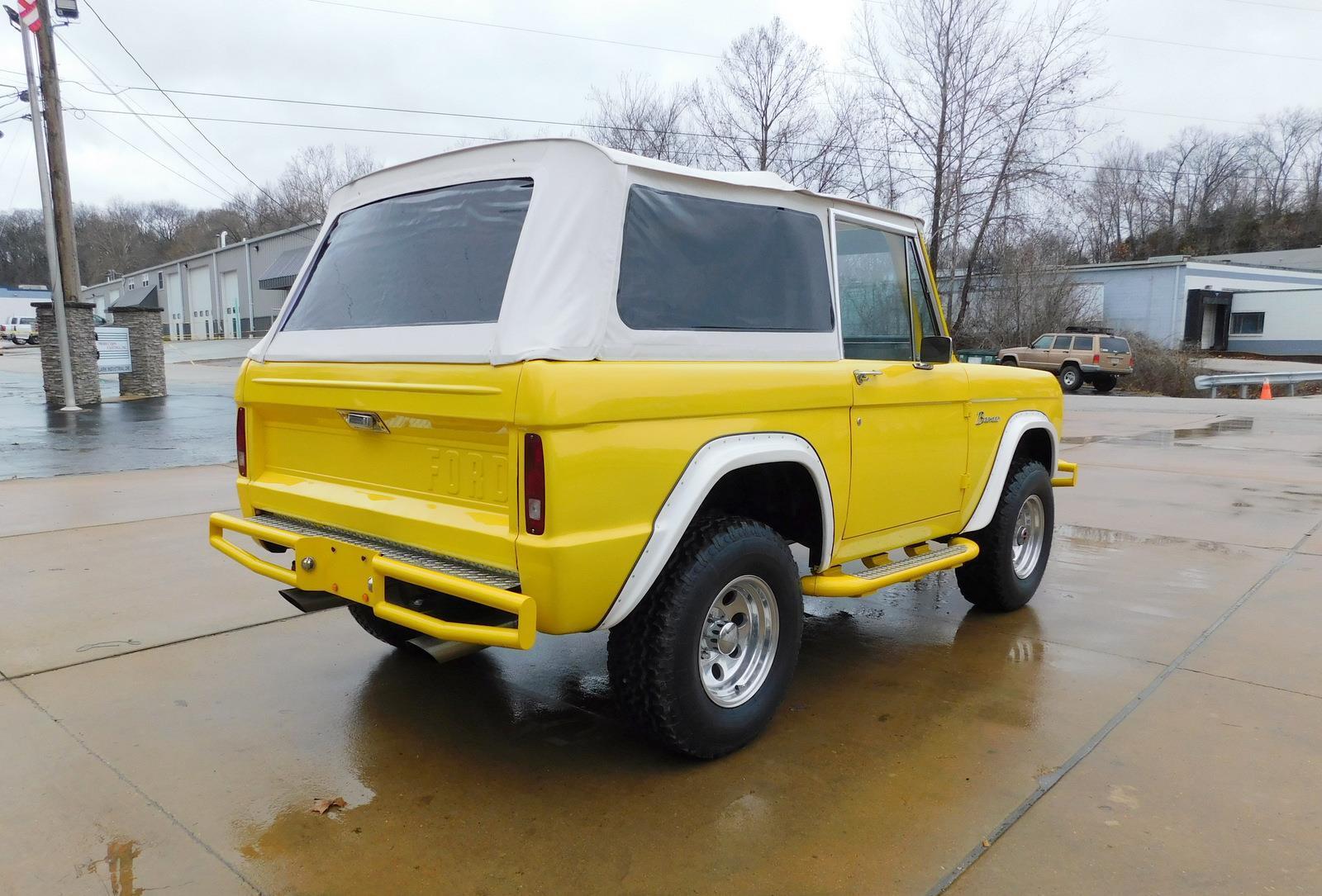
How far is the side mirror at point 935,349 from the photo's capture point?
14.0 ft

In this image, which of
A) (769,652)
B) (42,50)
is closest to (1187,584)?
(769,652)

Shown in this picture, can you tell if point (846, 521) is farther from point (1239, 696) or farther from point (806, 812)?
point (1239, 696)

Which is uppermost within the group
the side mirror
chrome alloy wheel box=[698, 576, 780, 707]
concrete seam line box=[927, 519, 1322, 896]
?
the side mirror

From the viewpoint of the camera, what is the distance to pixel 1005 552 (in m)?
5.07

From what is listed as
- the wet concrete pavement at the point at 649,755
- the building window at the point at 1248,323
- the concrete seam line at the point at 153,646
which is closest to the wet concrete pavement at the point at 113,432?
the wet concrete pavement at the point at 649,755

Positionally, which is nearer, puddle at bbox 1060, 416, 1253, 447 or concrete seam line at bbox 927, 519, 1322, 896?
concrete seam line at bbox 927, 519, 1322, 896

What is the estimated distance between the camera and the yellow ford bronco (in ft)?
9.52

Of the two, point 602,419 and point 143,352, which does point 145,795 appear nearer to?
point 602,419

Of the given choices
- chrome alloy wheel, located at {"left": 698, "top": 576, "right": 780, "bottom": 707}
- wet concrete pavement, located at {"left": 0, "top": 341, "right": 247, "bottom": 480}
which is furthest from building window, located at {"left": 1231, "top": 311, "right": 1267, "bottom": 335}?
chrome alloy wheel, located at {"left": 698, "top": 576, "right": 780, "bottom": 707}

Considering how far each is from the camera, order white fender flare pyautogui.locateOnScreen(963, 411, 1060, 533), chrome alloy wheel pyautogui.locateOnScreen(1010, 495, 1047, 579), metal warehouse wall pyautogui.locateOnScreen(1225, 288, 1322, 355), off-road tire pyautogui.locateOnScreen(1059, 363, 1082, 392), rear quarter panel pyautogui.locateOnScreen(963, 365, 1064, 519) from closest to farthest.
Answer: rear quarter panel pyautogui.locateOnScreen(963, 365, 1064, 519) < white fender flare pyautogui.locateOnScreen(963, 411, 1060, 533) < chrome alloy wheel pyautogui.locateOnScreen(1010, 495, 1047, 579) < off-road tire pyautogui.locateOnScreen(1059, 363, 1082, 392) < metal warehouse wall pyautogui.locateOnScreen(1225, 288, 1322, 355)

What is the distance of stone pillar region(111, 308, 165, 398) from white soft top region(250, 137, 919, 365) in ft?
59.2

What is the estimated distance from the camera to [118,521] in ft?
23.5

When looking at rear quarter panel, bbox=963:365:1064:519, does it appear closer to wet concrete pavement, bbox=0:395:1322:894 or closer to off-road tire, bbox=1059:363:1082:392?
wet concrete pavement, bbox=0:395:1322:894

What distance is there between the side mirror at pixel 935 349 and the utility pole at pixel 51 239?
1636cm
